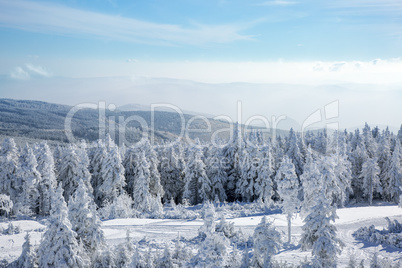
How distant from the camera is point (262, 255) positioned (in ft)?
55.6

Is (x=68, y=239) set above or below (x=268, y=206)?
above

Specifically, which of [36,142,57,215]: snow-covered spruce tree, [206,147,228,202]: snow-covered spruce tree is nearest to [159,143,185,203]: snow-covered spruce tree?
[206,147,228,202]: snow-covered spruce tree

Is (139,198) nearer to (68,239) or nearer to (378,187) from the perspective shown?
(68,239)

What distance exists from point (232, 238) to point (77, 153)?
92.1ft

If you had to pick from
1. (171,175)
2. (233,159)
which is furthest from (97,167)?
(233,159)

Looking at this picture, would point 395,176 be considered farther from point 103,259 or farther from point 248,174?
point 103,259

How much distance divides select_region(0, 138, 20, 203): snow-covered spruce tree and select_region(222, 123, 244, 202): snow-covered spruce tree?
28.2 meters

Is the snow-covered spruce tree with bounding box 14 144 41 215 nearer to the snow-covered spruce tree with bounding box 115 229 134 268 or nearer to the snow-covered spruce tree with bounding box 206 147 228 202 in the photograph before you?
the snow-covered spruce tree with bounding box 206 147 228 202

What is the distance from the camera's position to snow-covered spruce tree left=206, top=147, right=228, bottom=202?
45.9 m

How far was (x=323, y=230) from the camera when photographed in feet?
53.6

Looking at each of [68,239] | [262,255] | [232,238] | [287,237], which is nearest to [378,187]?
[287,237]

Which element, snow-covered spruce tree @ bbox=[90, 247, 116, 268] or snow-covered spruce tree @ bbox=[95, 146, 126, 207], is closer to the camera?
snow-covered spruce tree @ bbox=[90, 247, 116, 268]

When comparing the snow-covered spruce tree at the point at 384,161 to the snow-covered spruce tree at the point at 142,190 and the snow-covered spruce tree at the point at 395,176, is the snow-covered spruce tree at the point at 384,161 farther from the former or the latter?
the snow-covered spruce tree at the point at 142,190

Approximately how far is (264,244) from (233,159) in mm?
31513
